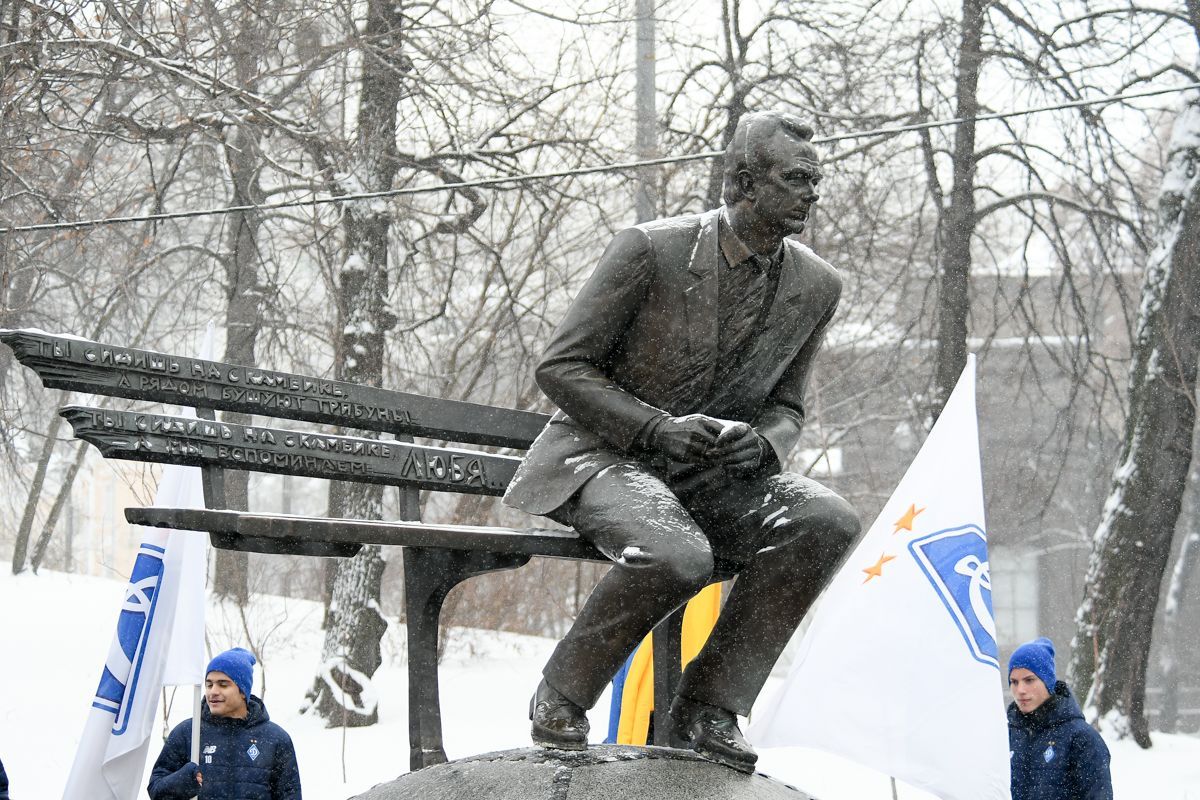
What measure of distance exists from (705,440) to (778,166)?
623 mm

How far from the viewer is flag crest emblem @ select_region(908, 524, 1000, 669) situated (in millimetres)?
6055

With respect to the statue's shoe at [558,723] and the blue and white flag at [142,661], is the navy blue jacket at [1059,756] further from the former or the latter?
the blue and white flag at [142,661]

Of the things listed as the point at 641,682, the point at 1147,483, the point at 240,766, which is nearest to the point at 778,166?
the point at 240,766

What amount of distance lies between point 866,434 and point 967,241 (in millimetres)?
14117

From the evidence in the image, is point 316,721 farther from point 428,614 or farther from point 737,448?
point 737,448

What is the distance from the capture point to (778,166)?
10.8 ft

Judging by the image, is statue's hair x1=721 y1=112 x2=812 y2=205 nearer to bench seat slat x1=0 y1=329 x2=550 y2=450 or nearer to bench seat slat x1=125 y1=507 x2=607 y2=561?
bench seat slat x1=125 y1=507 x2=607 y2=561

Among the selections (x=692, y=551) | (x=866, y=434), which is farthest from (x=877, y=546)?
(x=866, y=434)

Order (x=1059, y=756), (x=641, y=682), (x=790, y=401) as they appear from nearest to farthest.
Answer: (x=790, y=401)
(x=1059, y=756)
(x=641, y=682)

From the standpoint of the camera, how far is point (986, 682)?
5.88 m

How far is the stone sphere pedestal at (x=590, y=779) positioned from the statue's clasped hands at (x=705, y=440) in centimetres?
66

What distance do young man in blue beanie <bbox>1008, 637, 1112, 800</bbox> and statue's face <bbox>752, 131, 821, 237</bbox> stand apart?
2643mm

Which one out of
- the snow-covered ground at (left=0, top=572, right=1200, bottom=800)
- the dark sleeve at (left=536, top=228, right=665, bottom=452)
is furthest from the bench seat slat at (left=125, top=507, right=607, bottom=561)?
the snow-covered ground at (left=0, top=572, right=1200, bottom=800)

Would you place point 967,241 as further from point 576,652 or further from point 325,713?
point 576,652
